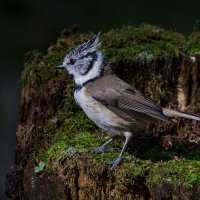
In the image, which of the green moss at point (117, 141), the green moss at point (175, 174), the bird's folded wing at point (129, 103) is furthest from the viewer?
the bird's folded wing at point (129, 103)

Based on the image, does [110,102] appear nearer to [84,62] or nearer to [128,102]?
[128,102]

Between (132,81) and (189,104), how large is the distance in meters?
0.66

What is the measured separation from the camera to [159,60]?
23.9 ft

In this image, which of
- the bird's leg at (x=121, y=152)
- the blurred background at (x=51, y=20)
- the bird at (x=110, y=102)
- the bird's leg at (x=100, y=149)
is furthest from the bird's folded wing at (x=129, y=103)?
the blurred background at (x=51, y=20)

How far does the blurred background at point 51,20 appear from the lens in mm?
11383

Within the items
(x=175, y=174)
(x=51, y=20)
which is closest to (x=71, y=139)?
(x=175, y=174)

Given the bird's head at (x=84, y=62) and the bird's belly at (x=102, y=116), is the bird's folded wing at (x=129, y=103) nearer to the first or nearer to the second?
the bird's belly at (x=102, y=116)

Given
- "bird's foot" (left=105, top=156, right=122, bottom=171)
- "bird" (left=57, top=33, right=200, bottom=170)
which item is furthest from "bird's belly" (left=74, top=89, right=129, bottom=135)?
"bird's foot" (left=105, top=156, right=122, bottom=171)

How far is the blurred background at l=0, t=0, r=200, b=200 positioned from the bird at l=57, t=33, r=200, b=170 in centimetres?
442

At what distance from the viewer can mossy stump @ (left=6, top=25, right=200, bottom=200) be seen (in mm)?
5543

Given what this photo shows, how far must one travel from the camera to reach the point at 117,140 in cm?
655

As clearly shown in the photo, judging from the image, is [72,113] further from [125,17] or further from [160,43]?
[125,17]

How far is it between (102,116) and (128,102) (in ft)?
0.85

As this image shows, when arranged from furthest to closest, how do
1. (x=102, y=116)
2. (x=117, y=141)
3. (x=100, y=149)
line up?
(x=117, y=141) < (x=102, y=116) < (x=100, y=149)
